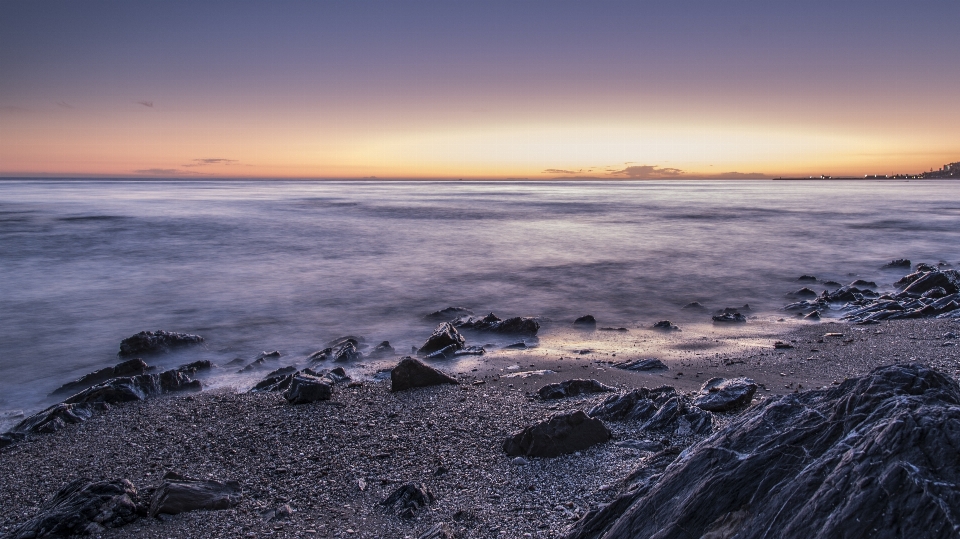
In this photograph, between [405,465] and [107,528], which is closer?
[107,528]

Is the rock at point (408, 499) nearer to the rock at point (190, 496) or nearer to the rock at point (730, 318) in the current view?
the rock at point (190, 496)

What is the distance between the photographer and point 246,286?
15.9 m

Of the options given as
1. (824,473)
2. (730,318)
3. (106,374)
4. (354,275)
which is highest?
(824,473)

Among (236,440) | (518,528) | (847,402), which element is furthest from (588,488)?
(236,440)

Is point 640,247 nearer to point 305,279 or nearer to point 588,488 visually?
point 305,279

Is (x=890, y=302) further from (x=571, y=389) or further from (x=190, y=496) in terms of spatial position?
(x=190, y=496)

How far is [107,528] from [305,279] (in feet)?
44.0

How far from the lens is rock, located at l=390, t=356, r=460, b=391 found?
23.0ft

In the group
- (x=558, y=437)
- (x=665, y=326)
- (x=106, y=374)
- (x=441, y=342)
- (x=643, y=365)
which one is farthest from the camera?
(x=665, y=326)

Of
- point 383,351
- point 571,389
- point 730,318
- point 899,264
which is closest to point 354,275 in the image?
point 383,351

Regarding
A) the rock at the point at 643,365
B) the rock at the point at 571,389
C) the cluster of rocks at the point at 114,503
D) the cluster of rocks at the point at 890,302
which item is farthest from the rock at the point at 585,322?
the cluster of rocks at the point at 114,503

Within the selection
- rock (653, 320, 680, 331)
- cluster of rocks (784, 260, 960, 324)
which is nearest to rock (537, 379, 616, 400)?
rock (653, 320, 680, 331)

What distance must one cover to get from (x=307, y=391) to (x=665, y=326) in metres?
6.90

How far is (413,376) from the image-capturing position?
702 cm
